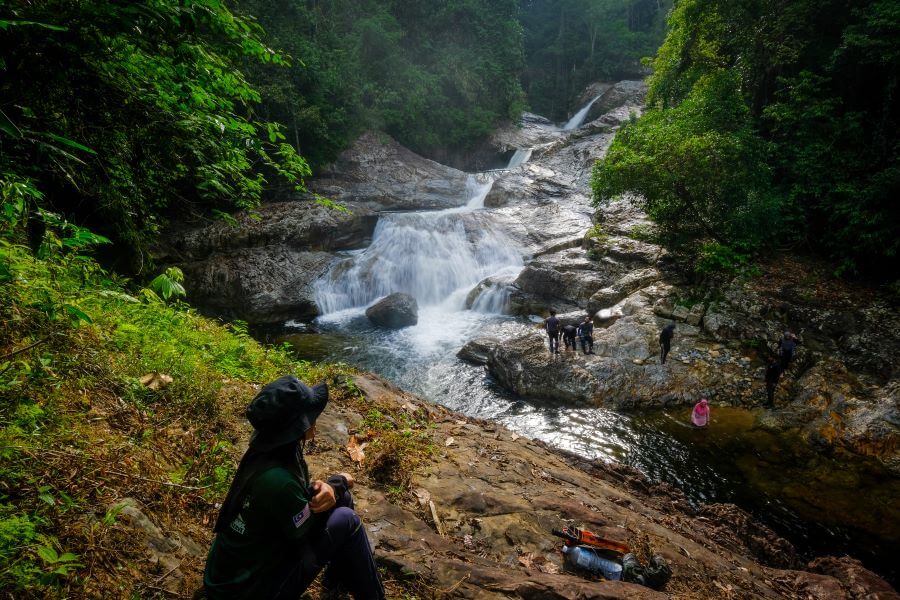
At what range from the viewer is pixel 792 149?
13.0m

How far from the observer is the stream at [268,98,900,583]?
7.28m

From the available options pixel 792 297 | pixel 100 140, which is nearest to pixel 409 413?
pixel 100 140

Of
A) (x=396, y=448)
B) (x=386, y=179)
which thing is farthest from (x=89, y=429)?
(x=386, y=179)

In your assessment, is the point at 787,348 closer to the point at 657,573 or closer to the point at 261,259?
the point at 657,573

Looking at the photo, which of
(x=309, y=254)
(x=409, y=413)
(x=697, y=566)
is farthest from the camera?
(x=309, y=254)

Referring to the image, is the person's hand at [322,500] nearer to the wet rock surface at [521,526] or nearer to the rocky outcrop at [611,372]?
the wet rock surface at [521,526]

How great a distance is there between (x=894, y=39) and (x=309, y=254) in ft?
69.7

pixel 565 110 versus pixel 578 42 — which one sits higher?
pixel 578 42

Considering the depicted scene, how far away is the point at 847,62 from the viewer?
12648 millimetres

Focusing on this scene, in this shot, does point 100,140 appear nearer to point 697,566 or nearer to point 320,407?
point 320,407

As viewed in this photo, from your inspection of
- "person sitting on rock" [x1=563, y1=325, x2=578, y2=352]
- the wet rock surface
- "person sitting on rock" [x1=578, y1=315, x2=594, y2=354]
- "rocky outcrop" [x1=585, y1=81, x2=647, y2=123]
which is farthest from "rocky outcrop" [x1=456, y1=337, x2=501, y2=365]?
"rocky outcrop" [x1=585, y1=81, x2=647, y2=123]

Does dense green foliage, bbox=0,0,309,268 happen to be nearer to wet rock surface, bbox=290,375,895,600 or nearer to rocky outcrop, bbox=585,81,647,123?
wet rock surface, bbox=290,375,895,600

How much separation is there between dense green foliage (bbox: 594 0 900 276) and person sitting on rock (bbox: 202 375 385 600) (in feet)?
44.5

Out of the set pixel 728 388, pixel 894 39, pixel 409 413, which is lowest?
pixel 728 388
